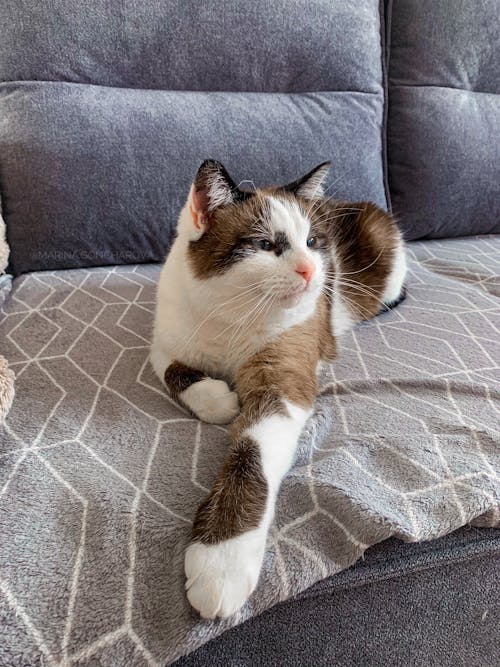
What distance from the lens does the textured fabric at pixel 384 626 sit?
0.70 m

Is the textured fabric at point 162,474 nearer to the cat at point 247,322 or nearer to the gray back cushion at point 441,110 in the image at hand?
the cat at point 247,322

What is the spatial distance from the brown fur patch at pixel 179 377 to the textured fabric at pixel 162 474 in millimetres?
30

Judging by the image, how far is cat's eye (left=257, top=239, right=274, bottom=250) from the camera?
99cm

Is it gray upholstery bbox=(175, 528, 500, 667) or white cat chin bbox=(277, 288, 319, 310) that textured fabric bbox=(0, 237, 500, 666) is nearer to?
gray upholstery bbox=(175, 528, 500, 667)

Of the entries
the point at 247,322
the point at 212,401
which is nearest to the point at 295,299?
the point at 247,322

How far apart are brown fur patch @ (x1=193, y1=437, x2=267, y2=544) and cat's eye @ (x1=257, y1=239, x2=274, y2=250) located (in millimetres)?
408

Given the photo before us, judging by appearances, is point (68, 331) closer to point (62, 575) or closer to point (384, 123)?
point (62, 575)

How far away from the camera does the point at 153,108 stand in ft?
5.04

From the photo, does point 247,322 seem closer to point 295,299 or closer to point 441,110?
point 295,299

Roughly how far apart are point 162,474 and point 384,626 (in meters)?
0.42

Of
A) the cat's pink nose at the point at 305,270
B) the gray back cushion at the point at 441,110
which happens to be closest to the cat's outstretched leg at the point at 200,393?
the cat's pink nose at the point at 305,270

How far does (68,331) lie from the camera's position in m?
1.26

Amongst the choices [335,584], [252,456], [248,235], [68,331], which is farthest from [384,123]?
[335,584]

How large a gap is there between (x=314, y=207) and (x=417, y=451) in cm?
65
